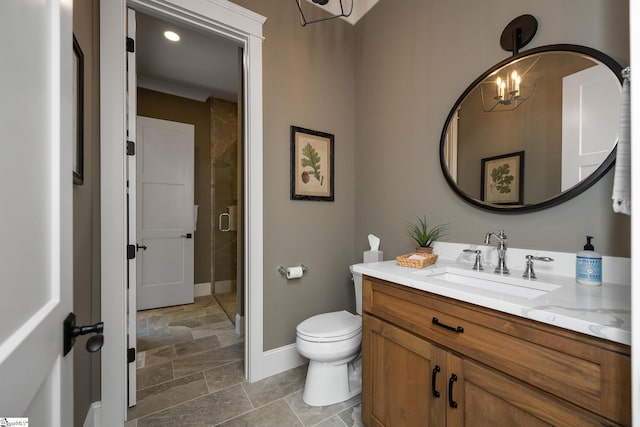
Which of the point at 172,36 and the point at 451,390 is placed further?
the point at 172,36

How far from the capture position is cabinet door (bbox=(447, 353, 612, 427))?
30.8 inches

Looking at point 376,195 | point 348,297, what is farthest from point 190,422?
point 376,195

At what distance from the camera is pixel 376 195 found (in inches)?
89.2

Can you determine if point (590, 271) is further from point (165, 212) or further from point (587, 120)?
point (165, 212)

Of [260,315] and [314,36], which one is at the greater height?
[314,36]

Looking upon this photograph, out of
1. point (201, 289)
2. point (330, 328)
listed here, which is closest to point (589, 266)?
point (330, 328)

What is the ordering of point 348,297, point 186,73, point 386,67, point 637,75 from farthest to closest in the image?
point 186,73
point 348,297
point 386,67
point 637,75

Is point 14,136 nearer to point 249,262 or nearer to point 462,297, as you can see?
point 462,297

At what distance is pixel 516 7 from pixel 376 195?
136 cm

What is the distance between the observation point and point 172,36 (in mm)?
2760

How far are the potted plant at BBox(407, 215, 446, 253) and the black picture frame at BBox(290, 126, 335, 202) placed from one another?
76 centimetres

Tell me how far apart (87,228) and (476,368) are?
6.02ft

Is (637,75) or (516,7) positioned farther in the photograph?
(516,7)

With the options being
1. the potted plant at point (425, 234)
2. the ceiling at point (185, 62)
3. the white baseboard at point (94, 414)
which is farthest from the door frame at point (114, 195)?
the potted plant at point (425, 234)
